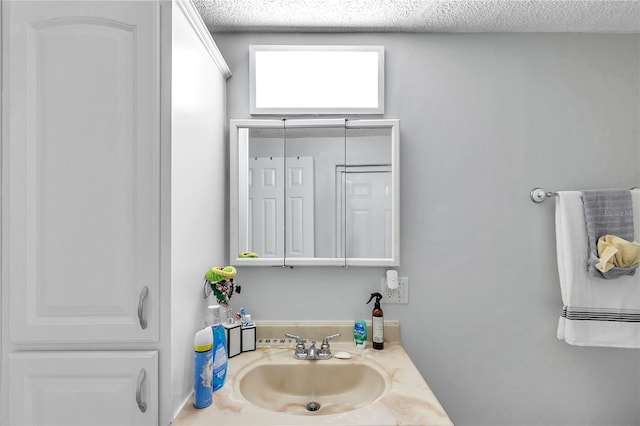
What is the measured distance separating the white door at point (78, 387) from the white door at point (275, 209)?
0.66 m

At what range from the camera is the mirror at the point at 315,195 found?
1.51m

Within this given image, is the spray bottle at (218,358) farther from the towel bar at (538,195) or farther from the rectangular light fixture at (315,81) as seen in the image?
the towel bar at (538,195)

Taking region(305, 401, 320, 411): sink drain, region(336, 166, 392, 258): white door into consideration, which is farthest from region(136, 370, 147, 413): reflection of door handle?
region(336, 166, 392, 258): white door

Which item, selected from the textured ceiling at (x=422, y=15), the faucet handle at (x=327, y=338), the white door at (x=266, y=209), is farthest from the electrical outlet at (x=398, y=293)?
the textured ceiling at (x=422, y=15)

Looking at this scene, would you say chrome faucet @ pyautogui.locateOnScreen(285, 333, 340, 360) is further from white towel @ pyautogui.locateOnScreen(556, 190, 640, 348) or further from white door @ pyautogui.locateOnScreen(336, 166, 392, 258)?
white towel @ pyautogui.locateOnScreen(556, 190, 640, 348)

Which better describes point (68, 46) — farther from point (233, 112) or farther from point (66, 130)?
point (233, 112)

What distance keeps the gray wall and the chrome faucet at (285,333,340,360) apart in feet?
0.53

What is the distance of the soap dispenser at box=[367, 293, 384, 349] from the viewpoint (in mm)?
1430

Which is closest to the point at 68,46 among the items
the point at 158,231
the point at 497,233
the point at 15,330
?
the point at 158,231

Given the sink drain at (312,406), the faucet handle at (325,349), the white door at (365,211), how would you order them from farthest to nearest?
the white door at (365,211), the faucet handle at (325,349), the sink drain at (312,406)

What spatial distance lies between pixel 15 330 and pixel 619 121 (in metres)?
2.41

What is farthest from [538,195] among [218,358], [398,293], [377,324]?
[218,358]

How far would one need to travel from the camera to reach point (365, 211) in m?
1.52

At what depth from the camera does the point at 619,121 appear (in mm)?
1547
